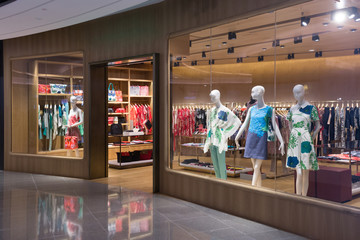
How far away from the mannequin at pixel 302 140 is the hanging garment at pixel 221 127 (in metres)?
0.92

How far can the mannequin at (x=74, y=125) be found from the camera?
7.50m

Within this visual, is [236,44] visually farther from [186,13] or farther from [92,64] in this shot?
[92,64]

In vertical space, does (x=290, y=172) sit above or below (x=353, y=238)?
above

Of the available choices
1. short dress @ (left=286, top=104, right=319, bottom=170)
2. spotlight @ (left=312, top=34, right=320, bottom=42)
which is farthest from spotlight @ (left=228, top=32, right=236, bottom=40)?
short dress @ (left=286, top=104, right=319, bottom=170)

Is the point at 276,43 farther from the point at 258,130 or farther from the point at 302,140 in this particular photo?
the point at 302,140

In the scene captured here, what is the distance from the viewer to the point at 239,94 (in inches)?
195

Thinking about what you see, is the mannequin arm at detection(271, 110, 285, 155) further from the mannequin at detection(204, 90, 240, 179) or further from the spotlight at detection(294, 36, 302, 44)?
the spotlight at detection(294, 36, 302, 44)

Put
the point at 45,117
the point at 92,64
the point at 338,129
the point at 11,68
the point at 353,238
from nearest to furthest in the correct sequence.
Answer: the point at 353,238 < the point at 338,129 < the point at 92,64 < the point at 45,117 < the point at 11,68

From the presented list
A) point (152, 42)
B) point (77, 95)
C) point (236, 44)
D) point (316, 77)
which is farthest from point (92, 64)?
point (316, 77)

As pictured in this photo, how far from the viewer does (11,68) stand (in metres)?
8.53

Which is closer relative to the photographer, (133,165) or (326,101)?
(326,101)

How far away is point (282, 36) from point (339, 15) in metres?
0.70

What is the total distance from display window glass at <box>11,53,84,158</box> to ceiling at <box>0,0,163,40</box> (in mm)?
938

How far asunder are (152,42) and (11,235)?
11.9 feet
